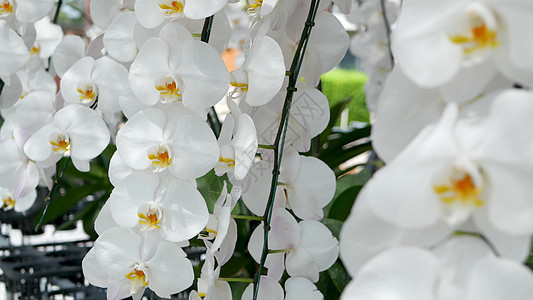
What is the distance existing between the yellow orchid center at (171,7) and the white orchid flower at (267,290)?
0.21 meters

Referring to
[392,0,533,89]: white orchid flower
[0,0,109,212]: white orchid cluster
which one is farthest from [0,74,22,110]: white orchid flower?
[392,0,533,89]: white orchid flower

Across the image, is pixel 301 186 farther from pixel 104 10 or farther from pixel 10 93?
pixel 10 93

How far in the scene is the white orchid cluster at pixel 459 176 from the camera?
0.77 ft

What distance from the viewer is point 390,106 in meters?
0.28

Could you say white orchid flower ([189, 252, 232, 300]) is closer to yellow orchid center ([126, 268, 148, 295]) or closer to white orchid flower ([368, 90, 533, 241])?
yellow orchid center ([126, 268, 148, 295])

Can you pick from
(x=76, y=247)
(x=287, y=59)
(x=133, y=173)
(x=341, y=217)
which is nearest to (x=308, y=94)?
(x=287, y=59)

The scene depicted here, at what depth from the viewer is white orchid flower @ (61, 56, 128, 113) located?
1.84ft

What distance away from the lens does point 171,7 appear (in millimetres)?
448

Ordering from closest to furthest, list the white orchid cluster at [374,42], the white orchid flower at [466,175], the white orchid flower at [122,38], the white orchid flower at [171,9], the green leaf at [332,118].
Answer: the white orchid flower at [466,175] → the white orchid flower at [171,9] → the white orchid flower at [122,38] → the green leaf at [332,118] → the white orchid cluster at [374,42]

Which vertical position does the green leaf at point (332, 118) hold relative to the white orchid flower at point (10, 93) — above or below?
below

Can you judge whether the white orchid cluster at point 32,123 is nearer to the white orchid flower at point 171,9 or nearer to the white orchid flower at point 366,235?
the white orchid flower at point 171,9

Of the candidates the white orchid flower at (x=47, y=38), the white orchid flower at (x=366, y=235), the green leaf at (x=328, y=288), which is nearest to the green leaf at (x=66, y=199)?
the white orchid flower at (x=47, y=38)

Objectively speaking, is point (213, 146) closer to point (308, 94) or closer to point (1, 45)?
point (308, 94)

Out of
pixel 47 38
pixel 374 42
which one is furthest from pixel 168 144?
pixel 374 42
